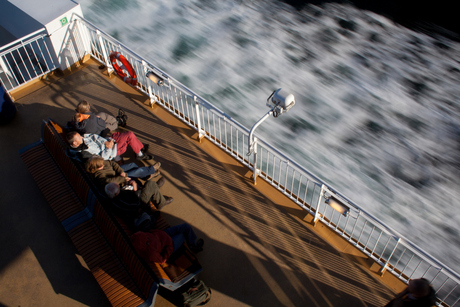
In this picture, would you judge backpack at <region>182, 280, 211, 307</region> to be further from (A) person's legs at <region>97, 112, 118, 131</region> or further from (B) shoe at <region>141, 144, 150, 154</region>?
(A) person's legs at <region>97, 112, 118, 131</region>

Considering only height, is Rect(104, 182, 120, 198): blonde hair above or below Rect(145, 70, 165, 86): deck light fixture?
below

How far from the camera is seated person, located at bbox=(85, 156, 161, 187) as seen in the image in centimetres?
544

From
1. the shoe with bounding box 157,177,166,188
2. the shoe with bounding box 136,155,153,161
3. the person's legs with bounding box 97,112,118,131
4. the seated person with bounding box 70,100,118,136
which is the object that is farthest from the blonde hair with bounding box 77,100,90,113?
the shoe with bounding box 157,177,166,188

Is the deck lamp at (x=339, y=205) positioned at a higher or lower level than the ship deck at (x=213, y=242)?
higher

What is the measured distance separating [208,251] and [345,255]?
1920mm

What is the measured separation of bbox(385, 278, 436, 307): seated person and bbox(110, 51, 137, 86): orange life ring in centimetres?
566

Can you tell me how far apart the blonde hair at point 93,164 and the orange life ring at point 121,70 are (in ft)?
8.36

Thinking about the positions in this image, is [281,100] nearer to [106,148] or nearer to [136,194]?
[136,194]

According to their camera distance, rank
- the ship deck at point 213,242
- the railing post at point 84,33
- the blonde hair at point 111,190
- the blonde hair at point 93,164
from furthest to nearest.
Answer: the railing post at point 84,33
the blonde hair at point 93,164
the ship deck at point 213,242
the blonde hair at point 111,190

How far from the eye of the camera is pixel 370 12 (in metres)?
14.5

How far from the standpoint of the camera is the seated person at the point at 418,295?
163 inches

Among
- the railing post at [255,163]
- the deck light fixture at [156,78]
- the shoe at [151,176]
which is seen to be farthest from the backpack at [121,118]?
the railing post at [255,163]

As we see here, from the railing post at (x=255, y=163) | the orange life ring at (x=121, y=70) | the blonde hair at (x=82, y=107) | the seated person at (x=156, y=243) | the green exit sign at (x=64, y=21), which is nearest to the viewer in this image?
the seated person at (x=156, y=243)

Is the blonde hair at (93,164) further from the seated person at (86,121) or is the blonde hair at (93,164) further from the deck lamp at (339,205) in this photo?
the deck lamp at (339,205)
